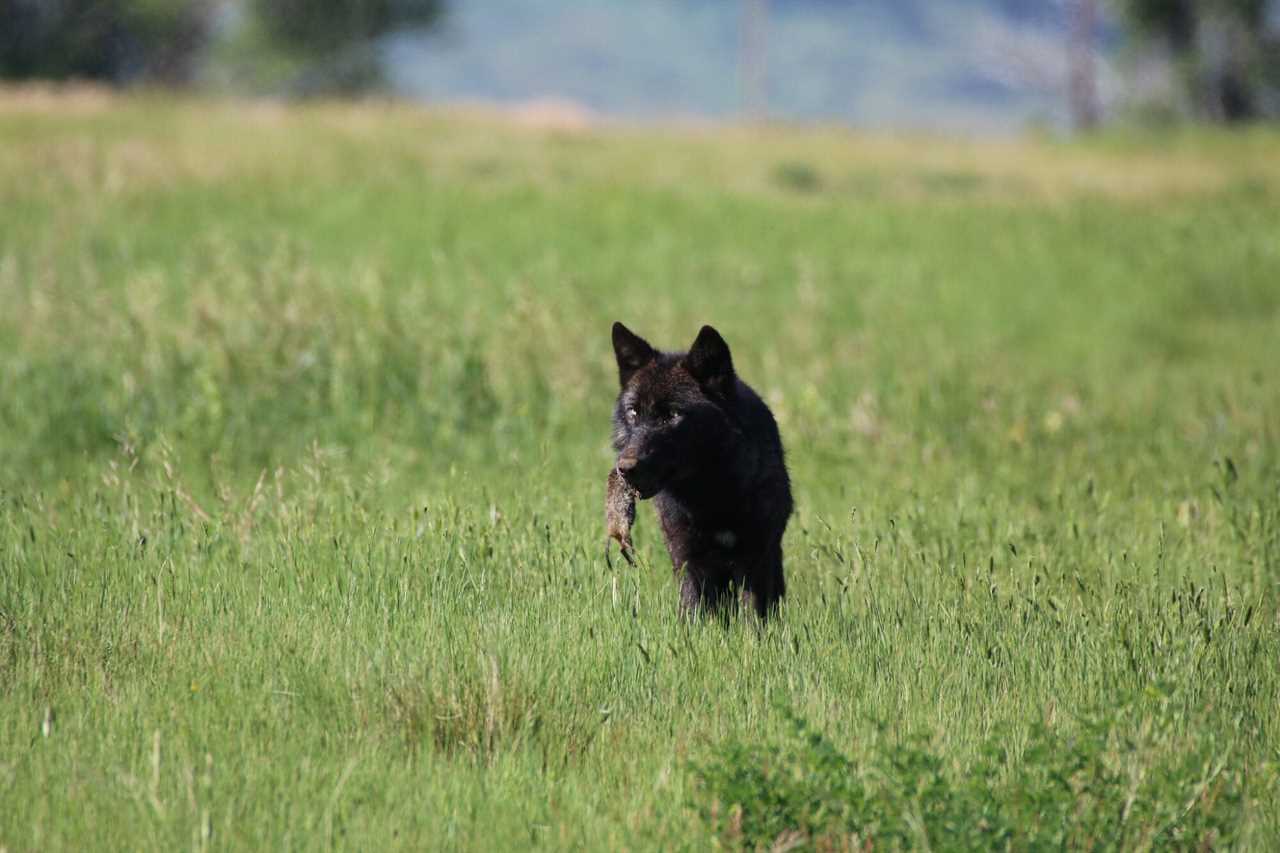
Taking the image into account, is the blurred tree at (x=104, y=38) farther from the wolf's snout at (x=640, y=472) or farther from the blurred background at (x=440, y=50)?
the wolf's snout at (x=640, y=472)

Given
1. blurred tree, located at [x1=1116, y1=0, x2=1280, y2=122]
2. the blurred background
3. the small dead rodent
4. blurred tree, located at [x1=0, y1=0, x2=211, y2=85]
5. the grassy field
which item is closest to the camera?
the grassy field

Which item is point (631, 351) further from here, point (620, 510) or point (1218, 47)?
point (1218, 47)

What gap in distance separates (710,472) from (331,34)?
56399 mm

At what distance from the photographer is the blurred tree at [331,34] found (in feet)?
187

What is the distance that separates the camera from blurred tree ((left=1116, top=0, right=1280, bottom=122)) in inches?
2029

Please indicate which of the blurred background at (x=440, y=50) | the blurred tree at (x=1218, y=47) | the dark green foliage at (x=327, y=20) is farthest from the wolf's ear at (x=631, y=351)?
the dark green foliage at (x=327, y=20)

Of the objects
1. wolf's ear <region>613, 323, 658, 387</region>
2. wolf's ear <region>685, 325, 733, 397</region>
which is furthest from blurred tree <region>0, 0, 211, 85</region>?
wolf's ear <region>685, 325, 733, 397</region>

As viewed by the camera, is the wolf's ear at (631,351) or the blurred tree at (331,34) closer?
the wolf's ear at (631,351)

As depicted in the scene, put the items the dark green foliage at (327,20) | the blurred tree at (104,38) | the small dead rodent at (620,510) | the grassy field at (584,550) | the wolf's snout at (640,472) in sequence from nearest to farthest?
the grassy field at (584,550) → the wolf's snout at (640,472) → the small dead rodent at (620,510) → the blurred tree at (104,38) → the dark green foliage at (327,20)

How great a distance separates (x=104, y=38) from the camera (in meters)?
51.8

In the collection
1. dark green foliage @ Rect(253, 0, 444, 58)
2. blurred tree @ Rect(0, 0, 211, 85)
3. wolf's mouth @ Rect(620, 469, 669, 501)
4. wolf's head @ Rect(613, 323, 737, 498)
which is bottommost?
wolf's mouth @ Rect(620, 469, 669, 501)

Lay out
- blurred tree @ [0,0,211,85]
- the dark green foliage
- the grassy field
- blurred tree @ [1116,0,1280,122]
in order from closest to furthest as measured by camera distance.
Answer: the grassy field
blurred tree @ [0,0,211,85]
blurred tree @ [1116,0,1280,122]
the dark green foliage

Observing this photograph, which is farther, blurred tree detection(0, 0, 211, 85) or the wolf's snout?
blurred tree detection(0, 0, 211, 85)

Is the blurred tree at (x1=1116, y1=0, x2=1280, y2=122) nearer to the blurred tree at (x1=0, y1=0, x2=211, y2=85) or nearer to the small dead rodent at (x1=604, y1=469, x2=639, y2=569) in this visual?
the blurred tree at (x1=0, y1=0, x2=211, y2=85)
